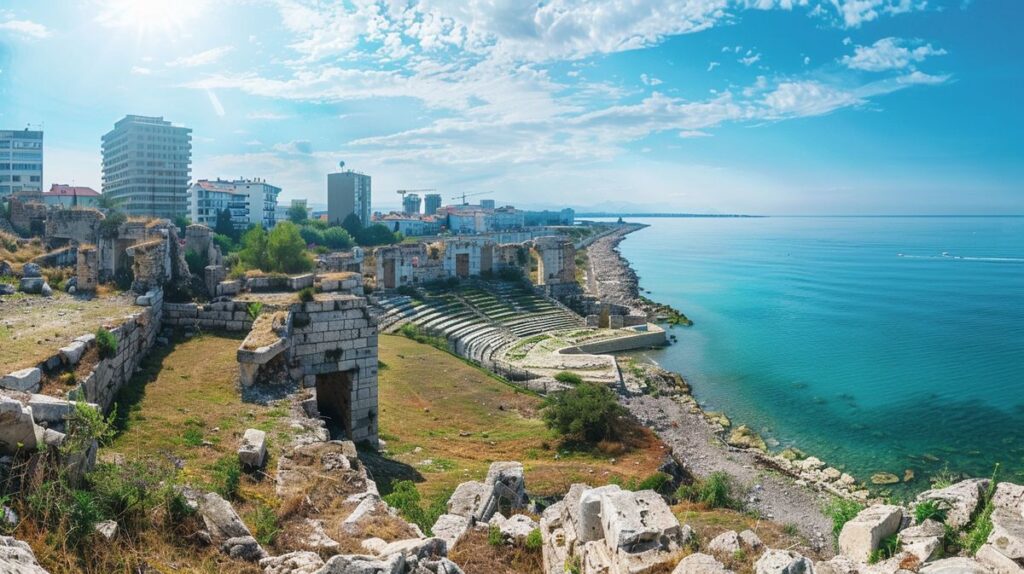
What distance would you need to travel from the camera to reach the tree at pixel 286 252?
2911cm

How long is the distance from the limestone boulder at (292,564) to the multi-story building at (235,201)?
79.7 metres

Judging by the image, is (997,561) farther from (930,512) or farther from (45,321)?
(45,321)

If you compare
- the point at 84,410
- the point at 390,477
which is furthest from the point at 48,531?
the point at 390,477

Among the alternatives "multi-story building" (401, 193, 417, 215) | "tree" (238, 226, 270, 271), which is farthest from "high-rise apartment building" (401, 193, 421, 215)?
"tree" (238, 226, 270, 271)

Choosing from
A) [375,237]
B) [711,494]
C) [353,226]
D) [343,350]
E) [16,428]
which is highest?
[353,226]

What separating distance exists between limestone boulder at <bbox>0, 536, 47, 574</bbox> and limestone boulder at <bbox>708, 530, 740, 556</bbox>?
554 cm

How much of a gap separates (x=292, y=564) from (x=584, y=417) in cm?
1424

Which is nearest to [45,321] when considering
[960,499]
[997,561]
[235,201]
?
[960,499]

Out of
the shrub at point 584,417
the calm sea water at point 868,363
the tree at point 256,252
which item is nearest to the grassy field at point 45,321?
the shrub at point 584,417

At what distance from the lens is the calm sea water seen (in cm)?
2552

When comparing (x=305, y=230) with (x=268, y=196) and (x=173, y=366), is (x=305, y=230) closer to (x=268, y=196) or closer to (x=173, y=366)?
(x=268, y=196)

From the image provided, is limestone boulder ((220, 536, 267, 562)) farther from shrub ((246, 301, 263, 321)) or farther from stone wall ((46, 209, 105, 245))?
stone wall ((46, 209, 105, 245))

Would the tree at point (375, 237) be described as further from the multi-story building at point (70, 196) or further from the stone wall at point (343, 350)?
the stone wall at point (343, 350)

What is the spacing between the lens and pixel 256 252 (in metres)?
30.6
